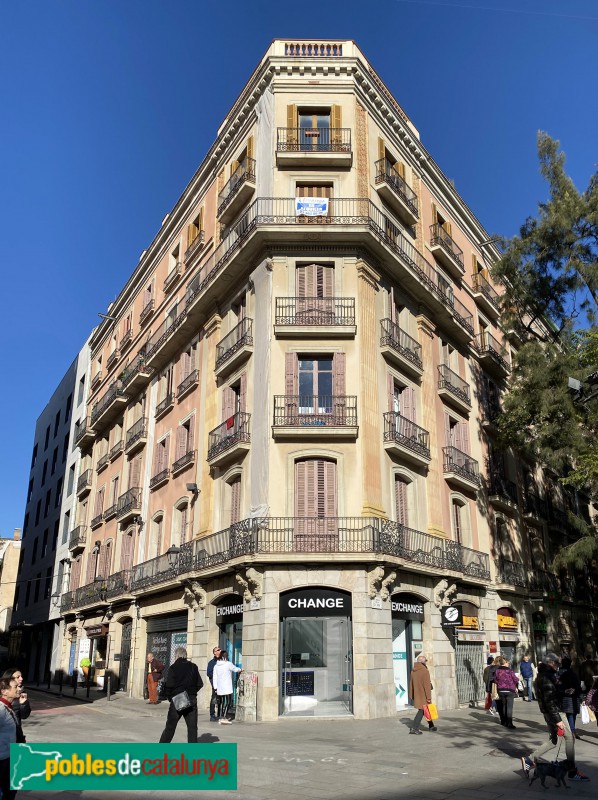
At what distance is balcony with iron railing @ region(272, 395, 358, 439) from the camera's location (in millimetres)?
20141

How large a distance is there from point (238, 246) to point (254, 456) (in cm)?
749

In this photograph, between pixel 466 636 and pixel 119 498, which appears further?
pixel 119 498

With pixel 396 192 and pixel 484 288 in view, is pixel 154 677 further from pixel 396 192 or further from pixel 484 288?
pixel 484 288

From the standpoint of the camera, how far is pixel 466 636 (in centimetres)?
2373

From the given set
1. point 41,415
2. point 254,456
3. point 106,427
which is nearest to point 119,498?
point 106,427

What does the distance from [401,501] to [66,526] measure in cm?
A: 2799

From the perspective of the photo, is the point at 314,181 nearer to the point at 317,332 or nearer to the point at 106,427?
the point at 317,332

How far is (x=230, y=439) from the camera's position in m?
22.1

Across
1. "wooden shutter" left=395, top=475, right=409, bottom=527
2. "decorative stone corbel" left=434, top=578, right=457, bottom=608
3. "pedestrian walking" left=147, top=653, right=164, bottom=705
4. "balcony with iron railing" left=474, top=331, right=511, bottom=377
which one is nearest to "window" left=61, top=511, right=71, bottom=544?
"pedestrian walking" left=147, top=653, right=164, bottom=705

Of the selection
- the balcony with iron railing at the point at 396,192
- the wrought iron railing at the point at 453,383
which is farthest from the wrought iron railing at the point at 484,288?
the balcony with iron railing at the point at 396,192

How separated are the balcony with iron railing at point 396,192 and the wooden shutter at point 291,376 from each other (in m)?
7.46

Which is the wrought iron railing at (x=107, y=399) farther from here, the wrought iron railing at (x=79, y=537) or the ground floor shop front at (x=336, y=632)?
the ground floor shop front at (x=336, y=632)

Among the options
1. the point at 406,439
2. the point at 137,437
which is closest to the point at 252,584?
the point at 406,439

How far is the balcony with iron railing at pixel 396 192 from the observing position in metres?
24.3
